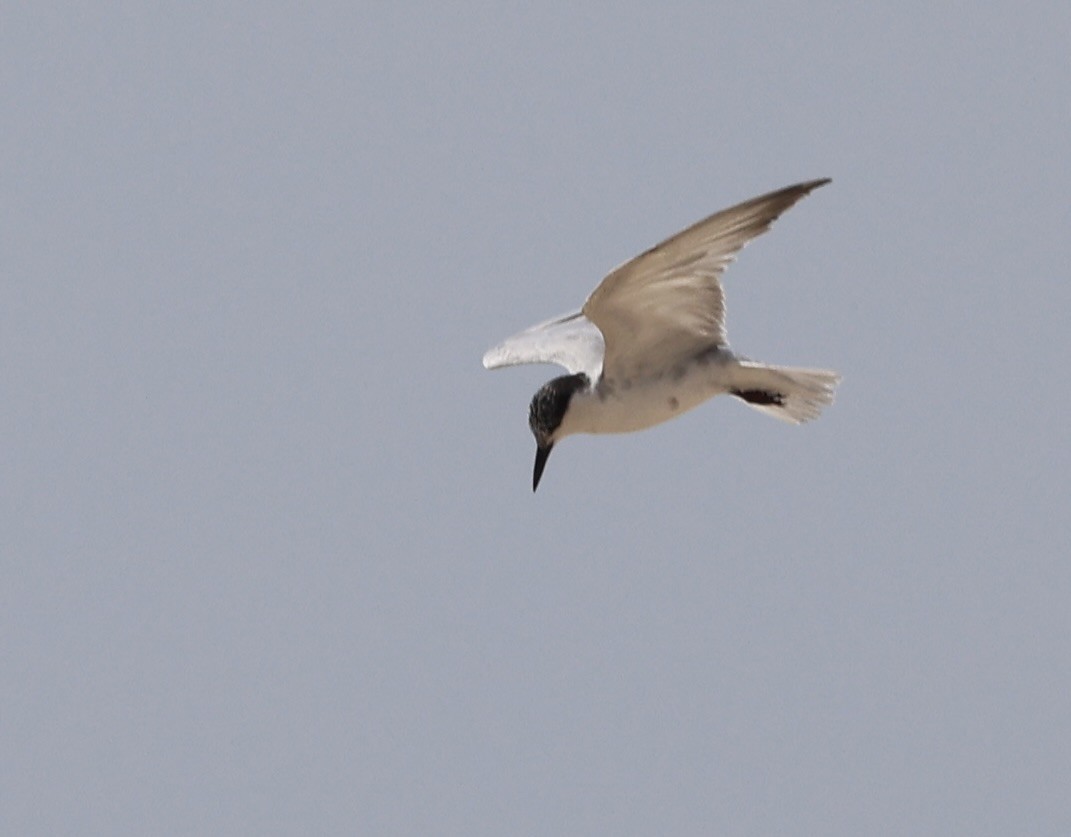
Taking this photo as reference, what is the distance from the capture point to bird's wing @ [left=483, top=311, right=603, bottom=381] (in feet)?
37.4

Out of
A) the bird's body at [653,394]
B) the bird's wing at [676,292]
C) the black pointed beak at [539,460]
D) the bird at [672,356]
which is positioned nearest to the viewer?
the bird's wing at [676,292]

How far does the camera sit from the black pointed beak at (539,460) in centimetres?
1073

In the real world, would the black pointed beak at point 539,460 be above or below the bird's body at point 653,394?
below

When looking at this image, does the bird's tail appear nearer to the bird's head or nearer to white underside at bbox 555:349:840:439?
white underside at bbox 555:349:840:439

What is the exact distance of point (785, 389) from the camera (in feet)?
32.9

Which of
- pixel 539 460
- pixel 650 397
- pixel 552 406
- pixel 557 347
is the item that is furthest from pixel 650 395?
pixel 557 347

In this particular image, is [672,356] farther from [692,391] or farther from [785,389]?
[785,389]

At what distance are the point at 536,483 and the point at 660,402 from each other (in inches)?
46.8

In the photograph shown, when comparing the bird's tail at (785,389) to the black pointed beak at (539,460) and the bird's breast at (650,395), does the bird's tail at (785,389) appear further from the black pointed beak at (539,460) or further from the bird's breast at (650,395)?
the black pointed beak at (539,460)

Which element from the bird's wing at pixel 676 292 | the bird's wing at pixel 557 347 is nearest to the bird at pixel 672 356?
the bird's wing at pixel 676 292

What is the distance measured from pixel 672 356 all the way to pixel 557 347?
2084 mm

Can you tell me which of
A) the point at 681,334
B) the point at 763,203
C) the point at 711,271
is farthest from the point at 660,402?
the point at 763,203

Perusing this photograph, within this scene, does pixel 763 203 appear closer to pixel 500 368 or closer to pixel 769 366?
pixel 769 366

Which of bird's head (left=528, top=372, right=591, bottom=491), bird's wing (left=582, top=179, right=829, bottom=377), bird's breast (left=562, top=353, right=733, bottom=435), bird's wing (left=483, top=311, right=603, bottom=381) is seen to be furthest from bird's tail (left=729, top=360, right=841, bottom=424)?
bird's wing (left=483, top=311, right=603, bottom=381)
